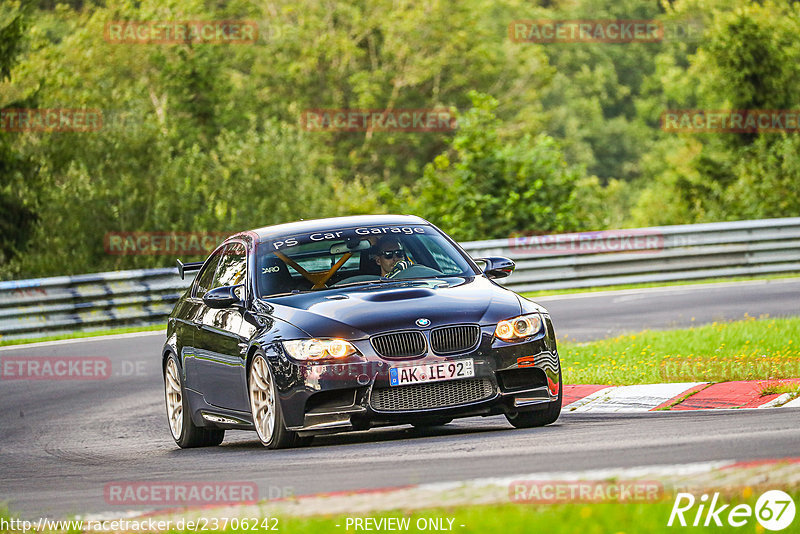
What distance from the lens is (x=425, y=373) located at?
8859 millimetres

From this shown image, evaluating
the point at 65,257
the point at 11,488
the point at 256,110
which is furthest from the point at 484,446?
the point at 256,110

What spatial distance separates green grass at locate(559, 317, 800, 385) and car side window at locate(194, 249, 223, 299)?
130 inches

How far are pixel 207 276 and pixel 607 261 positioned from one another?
13492 millimetres

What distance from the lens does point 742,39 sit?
36.0m

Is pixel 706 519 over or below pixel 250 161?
over

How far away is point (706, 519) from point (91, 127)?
26.7m

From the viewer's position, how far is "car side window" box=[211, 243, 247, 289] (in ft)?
34.6

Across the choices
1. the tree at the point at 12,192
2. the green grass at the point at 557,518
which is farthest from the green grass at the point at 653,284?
the green grass at the point at 557,518

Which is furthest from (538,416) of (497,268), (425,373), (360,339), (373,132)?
(373,132)

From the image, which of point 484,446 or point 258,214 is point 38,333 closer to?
point 258,214
